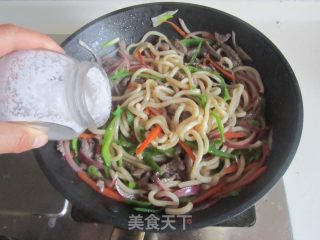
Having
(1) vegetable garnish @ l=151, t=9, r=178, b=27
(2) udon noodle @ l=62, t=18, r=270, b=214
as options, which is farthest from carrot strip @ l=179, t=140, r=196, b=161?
(1) vegetable garnish @ l=151, t=9, r=178, b=27

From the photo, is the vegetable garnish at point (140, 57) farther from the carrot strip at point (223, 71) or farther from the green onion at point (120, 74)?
the carrot strip at point (223, 71)

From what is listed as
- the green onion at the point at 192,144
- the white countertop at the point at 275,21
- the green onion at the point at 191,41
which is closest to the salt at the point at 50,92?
the green onion at the point at 192,144

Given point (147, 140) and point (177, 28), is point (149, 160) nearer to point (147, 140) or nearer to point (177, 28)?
point (147, 140)

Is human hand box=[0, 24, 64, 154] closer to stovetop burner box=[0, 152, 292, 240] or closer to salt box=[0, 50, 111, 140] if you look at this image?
salt box=[0, 50, 111, 140]

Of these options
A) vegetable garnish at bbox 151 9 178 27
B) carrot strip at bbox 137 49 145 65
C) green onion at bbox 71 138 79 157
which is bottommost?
green onion at bbox 71 138 79 157

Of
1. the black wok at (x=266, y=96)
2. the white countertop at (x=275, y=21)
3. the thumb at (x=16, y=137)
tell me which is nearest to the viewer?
the thumb at (x=16, y=137)

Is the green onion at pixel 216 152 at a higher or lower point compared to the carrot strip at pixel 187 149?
higher

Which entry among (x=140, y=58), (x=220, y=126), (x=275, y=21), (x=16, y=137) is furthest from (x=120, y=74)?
(x=275, y=21)
